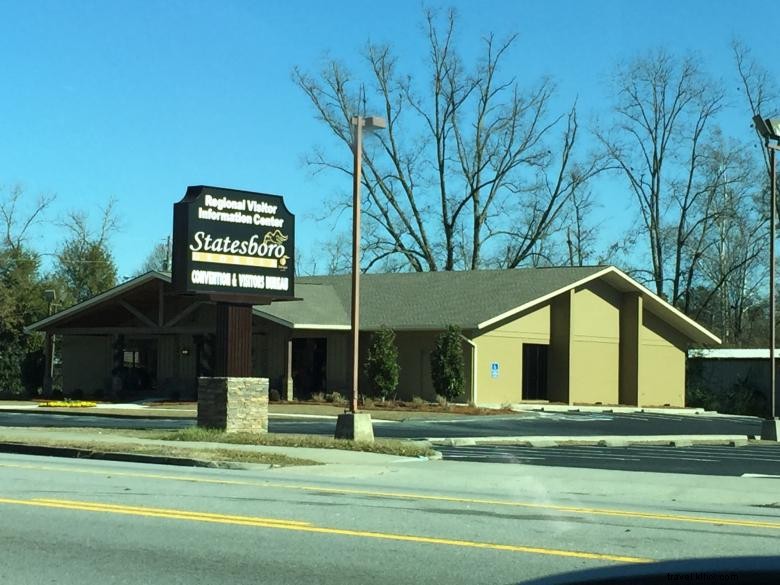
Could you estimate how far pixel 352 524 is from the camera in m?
10.1

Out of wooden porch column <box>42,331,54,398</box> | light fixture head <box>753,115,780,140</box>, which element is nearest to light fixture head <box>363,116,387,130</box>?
light fixture head <box>753,115,780,140</box>

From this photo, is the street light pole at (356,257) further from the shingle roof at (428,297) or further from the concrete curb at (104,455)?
the shingle roof at (428,297)

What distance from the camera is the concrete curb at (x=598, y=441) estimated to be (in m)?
22.2

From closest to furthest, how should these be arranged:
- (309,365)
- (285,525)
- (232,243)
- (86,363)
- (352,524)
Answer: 1. (285,525)
2. (352,524)
3. (232,243)
4. (309,365)
5. (86,363)

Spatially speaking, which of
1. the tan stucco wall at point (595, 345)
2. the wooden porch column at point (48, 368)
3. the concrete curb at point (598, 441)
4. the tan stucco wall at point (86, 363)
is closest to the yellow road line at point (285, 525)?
the concrete curb at point (598, 441)

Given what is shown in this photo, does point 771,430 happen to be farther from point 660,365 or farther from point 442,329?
Result: point 660,365

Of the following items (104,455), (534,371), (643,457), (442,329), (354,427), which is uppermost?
(442,329)

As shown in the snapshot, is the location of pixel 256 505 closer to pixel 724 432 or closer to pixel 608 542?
pixel 608 542

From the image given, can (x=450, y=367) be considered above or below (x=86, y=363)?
above

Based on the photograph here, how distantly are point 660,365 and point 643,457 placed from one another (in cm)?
2362

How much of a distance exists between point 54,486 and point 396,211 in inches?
1907

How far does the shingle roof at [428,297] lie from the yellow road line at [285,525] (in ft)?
83.9

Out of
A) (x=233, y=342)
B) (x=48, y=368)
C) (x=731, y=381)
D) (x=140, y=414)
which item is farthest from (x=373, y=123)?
(x=731, y=381)

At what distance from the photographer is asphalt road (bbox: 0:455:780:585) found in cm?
797
